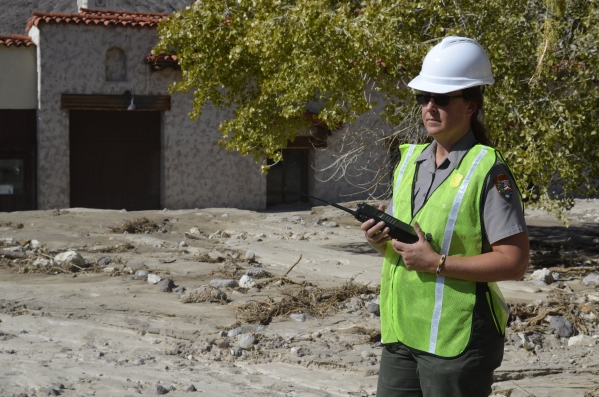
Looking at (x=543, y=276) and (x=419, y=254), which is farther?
(x=543, y=276)

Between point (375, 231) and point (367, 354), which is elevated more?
point (375, 231)

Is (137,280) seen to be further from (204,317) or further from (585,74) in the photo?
(585,74)

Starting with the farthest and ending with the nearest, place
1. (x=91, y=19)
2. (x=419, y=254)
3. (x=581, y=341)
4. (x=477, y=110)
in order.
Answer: (x=91, y=19), (x=581, y=341), (x=477, y=110), (x=419, y=254)

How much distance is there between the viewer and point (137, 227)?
52.1 feet

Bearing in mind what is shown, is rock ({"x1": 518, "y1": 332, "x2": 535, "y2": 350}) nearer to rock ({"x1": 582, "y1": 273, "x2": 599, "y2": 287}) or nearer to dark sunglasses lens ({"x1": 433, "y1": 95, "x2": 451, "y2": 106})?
rock ({"x1": 582, "y1": 273, "x2": 599, "y2": 287})

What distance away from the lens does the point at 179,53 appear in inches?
531

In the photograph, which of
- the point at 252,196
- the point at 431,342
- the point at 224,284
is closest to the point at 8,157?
the point at 252,196

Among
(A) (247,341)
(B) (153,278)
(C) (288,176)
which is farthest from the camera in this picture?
(C) (288,176)

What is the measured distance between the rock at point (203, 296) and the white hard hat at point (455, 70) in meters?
6.50

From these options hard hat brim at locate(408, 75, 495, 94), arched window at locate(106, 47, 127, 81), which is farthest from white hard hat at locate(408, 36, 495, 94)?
arched window at locate(106, 47, 127, 81)

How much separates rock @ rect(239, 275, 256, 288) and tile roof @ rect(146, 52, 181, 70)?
11148mm

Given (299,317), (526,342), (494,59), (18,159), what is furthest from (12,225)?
(526,342)

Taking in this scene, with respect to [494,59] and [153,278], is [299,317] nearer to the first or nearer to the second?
[153,278]

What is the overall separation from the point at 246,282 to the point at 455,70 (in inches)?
286
